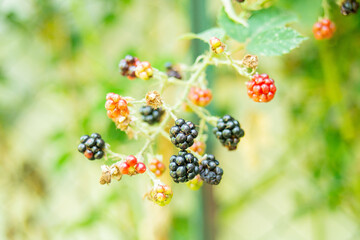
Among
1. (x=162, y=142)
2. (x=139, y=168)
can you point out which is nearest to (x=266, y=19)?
(x=139, y=168)

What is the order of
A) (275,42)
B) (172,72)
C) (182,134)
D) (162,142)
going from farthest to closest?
(162,142) → (172,72) → (275,42) → (182,134)

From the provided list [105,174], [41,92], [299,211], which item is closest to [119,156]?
[105,174]

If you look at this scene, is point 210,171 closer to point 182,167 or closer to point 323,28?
point 182,167

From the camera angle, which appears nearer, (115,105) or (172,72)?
(115,105)

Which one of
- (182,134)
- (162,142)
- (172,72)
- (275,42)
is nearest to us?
(182,134)

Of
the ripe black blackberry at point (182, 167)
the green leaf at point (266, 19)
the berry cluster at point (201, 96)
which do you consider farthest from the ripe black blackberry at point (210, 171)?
the green leaf at point (266, 19)

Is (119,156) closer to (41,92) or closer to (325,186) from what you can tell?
(325,186)

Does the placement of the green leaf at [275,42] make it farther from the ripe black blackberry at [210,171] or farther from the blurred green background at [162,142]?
the blurred green background at [162,142]

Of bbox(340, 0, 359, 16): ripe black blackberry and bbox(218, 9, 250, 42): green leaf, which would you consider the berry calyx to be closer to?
bbox(218, 9, 250, 42): green leaf
